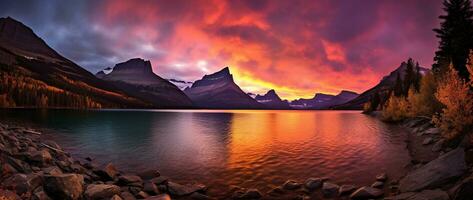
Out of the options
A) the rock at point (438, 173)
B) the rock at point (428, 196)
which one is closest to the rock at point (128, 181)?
the rock at point (428, 196)

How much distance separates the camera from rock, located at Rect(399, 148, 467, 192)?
14977mm

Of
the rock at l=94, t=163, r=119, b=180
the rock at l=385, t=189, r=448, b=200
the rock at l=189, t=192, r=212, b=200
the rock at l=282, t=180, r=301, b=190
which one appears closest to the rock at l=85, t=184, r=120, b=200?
the rock at l=189, t=192, r=212, b=200

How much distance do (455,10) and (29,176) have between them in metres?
71.9

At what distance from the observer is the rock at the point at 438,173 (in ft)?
49.1

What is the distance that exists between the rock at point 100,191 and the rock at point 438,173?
18118 mm

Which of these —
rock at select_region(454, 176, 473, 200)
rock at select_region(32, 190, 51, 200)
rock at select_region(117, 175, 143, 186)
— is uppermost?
rock at select_region(454, 176, 473, 200)

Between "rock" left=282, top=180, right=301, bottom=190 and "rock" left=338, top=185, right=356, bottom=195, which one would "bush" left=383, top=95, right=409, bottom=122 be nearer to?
"rock" left=338, top=185, right=356, bottom=195

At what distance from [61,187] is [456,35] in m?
67.5

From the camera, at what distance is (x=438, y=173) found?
15.7 m

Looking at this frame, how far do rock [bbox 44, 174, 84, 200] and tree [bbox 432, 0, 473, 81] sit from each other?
60.1 m

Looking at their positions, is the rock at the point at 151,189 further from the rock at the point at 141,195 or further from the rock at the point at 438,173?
the rock at the point at 438,173

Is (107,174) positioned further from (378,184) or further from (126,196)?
(378,184)

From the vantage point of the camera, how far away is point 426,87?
6147 cm

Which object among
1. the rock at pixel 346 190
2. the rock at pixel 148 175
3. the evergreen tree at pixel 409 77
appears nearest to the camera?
the rock at pixel 346 190
